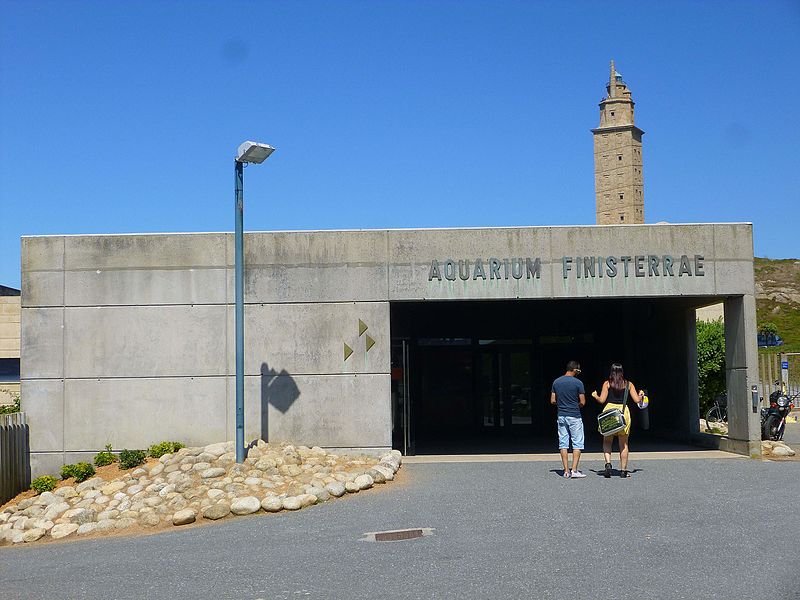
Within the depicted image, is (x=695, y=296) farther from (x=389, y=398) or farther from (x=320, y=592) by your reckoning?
(x=320, y=592)

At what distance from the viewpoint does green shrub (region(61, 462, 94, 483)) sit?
15.3 m

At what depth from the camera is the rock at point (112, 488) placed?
13825mm

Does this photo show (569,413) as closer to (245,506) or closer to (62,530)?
(245,506)

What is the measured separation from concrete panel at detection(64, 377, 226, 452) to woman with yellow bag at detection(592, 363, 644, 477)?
6.40 meters

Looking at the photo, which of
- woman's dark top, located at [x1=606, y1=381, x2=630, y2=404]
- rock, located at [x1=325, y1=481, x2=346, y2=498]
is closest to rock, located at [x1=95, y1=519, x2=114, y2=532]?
rock, located at [x1=325, y1=481, x2=346, y2=498]

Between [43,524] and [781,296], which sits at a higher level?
[781,296]

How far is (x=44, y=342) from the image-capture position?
16.3m

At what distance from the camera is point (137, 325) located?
16312mm

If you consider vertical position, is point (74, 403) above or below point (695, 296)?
below

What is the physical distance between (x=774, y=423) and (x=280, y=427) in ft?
31.5

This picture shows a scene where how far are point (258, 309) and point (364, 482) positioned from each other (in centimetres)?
416

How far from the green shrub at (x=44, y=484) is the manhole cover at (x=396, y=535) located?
7449 mm

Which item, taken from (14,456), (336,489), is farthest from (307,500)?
(14,456)

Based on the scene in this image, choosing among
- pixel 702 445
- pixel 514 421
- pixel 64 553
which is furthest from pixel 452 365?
pixel 64 553
